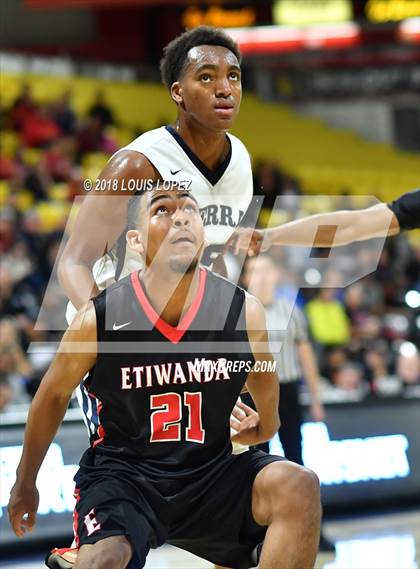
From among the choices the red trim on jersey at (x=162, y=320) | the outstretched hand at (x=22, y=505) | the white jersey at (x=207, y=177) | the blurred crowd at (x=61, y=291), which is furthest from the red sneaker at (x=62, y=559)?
the blurred crowd at (x=61, y=291)

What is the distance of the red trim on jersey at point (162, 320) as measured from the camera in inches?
156

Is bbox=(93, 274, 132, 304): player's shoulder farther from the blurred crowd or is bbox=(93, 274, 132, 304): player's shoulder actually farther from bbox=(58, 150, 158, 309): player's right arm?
the blurred crowd

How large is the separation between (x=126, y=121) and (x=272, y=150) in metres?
2.44

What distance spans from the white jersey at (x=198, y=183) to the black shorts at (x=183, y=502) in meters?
0.90

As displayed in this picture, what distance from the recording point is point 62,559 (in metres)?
3.75

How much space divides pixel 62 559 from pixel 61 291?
19.6 feet

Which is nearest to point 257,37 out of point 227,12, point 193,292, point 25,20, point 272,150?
point 227,12

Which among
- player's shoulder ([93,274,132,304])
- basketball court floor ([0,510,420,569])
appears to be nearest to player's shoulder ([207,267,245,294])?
player's shoulder ([93,274,132,304])

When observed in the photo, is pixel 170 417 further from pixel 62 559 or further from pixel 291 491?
pixel 62 559

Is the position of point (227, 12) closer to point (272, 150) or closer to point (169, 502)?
point (272, 150)

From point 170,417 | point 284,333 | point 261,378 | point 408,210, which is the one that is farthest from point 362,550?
point 170,417

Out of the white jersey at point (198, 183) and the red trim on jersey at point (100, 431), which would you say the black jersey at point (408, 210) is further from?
the red trim on jersey at point (100, 431)

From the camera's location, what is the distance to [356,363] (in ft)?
33.3

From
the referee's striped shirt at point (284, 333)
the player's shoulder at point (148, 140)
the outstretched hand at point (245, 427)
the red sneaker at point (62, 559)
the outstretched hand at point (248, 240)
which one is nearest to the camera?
the red sneaker at point (62, 559)
